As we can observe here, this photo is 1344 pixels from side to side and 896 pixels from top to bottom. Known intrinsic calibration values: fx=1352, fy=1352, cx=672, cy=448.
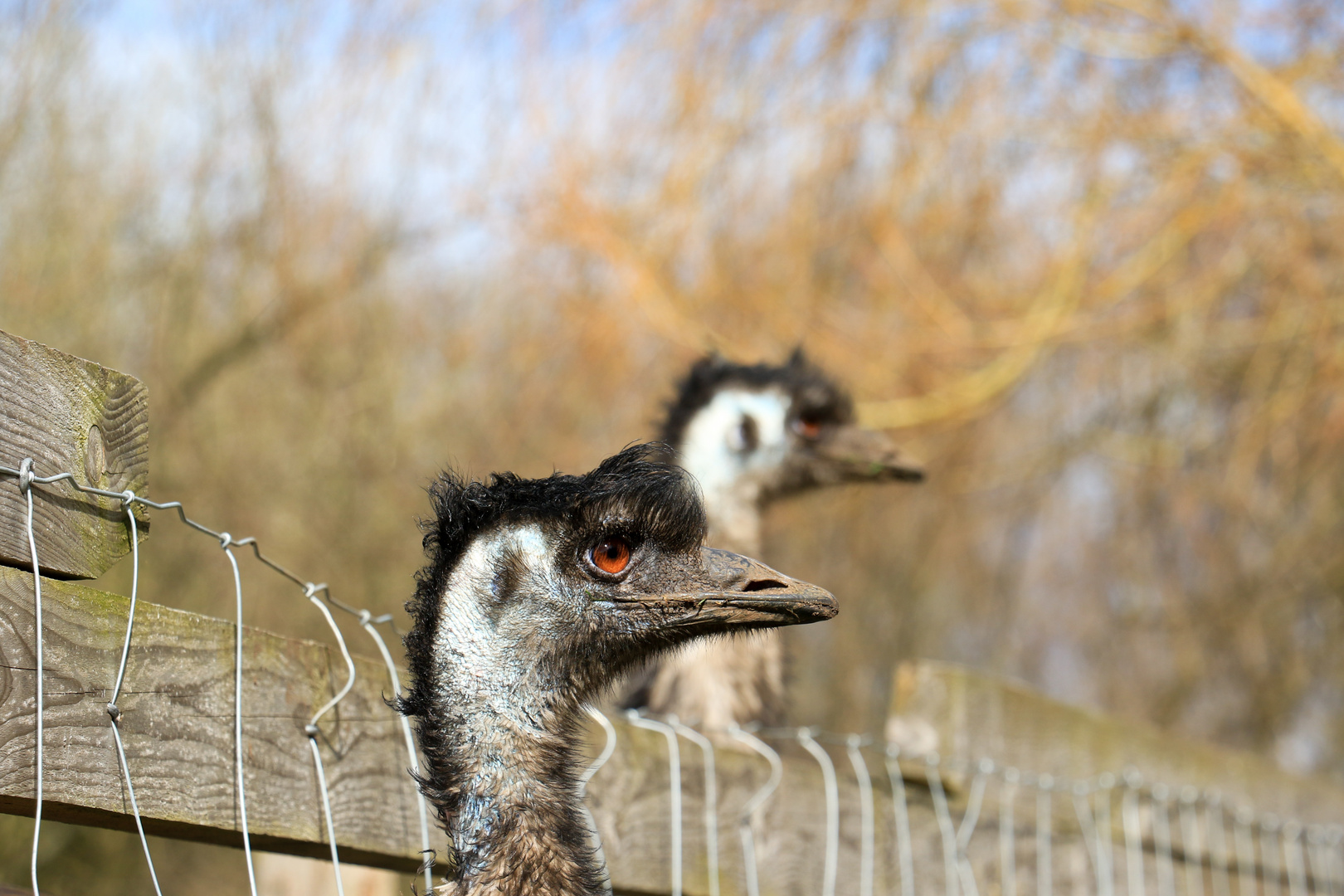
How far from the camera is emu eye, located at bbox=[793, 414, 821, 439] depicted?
488cm

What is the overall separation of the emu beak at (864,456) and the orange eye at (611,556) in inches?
109

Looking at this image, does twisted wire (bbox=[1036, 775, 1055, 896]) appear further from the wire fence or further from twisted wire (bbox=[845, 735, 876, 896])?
twisted wire (bbox=[845, 735, 876, 896])

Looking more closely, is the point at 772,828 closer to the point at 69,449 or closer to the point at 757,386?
the point at 69,449

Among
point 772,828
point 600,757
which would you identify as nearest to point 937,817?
point 772,828

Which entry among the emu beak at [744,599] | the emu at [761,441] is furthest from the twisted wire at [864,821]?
the emu at [761,441]

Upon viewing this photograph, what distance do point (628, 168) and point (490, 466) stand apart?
3.47 meters

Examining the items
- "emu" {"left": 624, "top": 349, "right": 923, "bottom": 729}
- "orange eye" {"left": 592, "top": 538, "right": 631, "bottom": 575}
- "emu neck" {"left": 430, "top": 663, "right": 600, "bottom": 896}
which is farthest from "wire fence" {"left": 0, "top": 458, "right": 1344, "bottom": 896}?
"emu" {"left": 624, "top": 349, "right": 923, "bottom": 729}

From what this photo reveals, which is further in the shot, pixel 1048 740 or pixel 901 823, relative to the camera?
pixel 1048 740

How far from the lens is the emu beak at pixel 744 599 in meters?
2.05

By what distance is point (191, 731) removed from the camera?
174cm

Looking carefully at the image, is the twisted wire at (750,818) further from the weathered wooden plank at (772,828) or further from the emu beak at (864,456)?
the emu beak at (864,456)

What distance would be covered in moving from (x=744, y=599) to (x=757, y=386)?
2.71 meters

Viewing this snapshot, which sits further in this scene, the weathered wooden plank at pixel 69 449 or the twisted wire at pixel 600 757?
the twisted wire at pixel 600 757

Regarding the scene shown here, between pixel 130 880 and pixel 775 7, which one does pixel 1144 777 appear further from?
pixel 130 880
